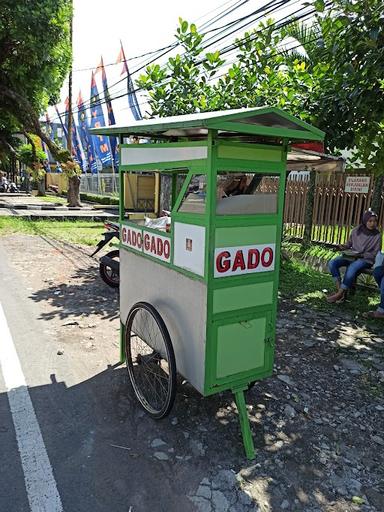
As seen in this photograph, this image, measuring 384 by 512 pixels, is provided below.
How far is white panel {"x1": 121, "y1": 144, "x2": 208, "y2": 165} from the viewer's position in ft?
8.16

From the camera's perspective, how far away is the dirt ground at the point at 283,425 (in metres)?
2.32

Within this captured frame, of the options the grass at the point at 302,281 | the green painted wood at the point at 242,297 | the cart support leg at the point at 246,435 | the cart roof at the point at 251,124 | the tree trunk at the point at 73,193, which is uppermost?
the cart roof at the point at 251,124

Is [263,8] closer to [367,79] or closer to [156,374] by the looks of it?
[367,79]

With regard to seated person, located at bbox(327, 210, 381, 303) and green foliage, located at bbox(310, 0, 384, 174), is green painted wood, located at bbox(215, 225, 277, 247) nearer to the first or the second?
green foliage, located at bbox(310, 0, 384, 174)

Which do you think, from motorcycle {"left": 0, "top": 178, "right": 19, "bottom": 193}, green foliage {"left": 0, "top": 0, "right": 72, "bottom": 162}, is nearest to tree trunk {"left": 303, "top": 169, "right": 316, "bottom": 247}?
green foliage {"left": 0, "top": 0, "right": 72, "bottom": 162}

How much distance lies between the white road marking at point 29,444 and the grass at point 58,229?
6.63 metres

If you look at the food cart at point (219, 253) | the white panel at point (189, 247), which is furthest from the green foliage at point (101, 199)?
the white panel at point (189, 247)

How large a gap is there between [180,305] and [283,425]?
1.18 m

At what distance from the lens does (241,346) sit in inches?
→ 107

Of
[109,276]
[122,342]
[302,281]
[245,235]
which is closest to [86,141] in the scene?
[109,276]

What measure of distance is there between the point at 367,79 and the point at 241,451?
160 inches

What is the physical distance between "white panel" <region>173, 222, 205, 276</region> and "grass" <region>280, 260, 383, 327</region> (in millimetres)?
3392

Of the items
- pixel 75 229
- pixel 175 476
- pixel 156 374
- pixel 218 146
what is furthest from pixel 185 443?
pixel 75 229

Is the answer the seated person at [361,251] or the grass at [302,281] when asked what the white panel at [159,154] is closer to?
the grass at [302,281]
